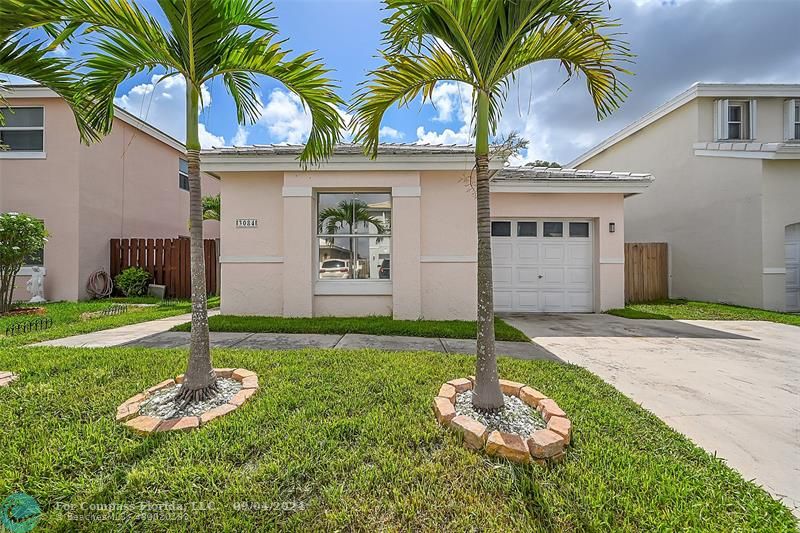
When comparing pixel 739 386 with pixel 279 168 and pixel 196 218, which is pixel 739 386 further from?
pixel 279 168

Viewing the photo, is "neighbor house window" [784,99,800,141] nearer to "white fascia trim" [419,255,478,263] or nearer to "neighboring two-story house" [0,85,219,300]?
"white fascia trim" [419,255,478,263]

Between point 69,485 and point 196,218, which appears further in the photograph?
point 196,218

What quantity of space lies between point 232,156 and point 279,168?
42.4 inches

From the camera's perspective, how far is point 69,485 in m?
1.97

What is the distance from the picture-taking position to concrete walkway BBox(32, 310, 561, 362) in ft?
16.2

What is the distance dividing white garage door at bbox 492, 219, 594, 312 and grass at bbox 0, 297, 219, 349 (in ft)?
28.1

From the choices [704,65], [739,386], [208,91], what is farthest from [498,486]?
[704,65]

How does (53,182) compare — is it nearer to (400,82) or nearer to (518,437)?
(400,82)

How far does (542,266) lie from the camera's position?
9008 millimetres

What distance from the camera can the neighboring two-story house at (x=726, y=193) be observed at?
8.86 metres

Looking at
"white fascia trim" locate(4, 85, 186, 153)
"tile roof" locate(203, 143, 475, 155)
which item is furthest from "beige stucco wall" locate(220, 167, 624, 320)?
"white fascia trim" locate(4, 85, 186, 153)

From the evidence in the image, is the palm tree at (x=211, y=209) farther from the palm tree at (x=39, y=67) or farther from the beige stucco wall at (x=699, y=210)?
the beige stucco wall at (x=699, y=210)

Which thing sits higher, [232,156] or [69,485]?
[232,156]

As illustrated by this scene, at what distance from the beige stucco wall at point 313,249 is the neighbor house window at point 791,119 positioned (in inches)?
537
